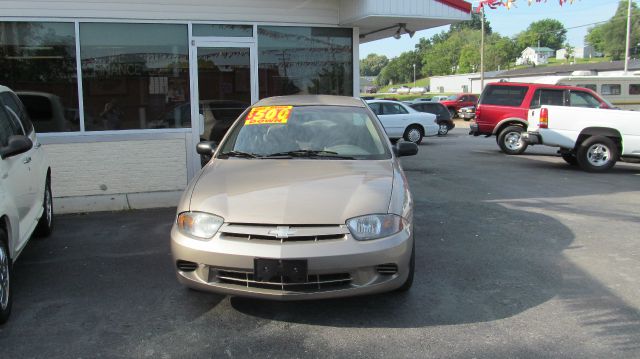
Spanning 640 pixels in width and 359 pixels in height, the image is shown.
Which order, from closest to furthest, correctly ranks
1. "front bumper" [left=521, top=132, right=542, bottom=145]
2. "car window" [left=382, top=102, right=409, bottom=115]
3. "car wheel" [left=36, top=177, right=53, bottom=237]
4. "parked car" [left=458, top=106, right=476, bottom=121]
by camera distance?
"car wheel" [left=36, top=177, right=53, bottom=237] < "front bumper" [left=521, top=132, right=542, bottom=145] < "car window" [left=382, top=102, right=409, bottom=115] < "parked car" [left=458, top=106, right=476, bottom=121]

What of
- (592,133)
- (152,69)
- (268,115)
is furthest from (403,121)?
(268,115)

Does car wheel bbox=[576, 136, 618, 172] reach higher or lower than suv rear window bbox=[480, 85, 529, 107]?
lower

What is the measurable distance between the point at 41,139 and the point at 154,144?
5.19 feet

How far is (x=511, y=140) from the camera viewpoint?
15586 millimetres

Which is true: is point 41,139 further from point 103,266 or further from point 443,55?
point 443,55

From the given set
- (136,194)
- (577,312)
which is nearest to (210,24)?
(136,194)

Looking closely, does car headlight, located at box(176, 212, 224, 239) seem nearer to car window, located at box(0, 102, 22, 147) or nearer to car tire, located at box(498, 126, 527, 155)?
car window, located at box(0, 102, 22, 147)

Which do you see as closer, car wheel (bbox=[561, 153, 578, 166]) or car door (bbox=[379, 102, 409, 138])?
car wheel (bbox=[561, 153, 578, 166])

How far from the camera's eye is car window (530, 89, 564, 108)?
15195 mm

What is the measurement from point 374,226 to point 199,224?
4.13 ft

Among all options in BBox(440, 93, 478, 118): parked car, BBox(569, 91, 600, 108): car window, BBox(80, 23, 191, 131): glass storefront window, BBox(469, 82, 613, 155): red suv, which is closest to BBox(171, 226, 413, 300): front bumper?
BBox(80, 23, 191, 131): glass storefront window

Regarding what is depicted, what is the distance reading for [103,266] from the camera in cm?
542

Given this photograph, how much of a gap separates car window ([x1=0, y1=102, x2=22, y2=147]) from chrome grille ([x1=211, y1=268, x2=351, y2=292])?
2.48 m

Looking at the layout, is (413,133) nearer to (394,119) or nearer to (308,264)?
(394,119)
